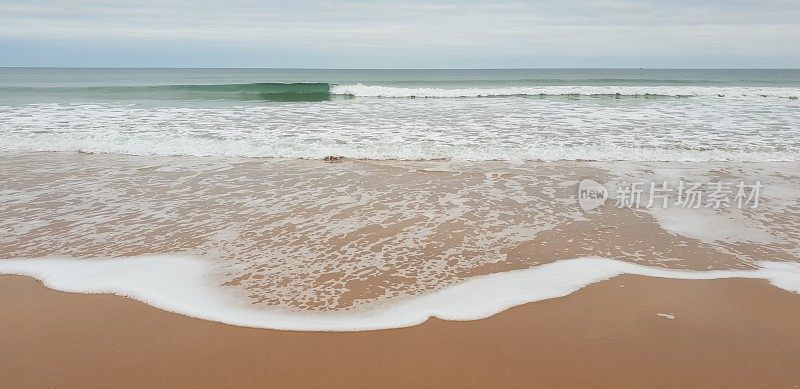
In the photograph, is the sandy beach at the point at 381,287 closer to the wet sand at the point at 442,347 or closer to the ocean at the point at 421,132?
the wet sand at the point at 442,347

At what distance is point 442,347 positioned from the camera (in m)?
3.26

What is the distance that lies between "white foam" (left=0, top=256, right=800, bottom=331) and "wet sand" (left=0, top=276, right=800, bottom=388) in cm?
12

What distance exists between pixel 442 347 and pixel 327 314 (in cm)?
92

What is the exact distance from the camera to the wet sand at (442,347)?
2936 millimetres

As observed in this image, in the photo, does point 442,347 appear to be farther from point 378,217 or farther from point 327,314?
point 378,217

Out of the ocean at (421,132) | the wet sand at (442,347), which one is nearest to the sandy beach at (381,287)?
the wet sand at (442,347)

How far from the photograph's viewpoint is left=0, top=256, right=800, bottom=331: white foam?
12.0 feet

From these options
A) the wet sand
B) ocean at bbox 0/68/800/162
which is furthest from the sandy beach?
ocean at bbox 0/68/800/162

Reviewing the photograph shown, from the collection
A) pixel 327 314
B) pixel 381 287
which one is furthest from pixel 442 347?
pixel 381 287

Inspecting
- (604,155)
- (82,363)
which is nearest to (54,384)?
(82,363)

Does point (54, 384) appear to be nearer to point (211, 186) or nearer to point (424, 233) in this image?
point (424, 233)

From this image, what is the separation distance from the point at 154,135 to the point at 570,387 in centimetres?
1170

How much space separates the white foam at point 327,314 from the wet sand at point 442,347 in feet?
0.39

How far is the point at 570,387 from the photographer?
2857mm
